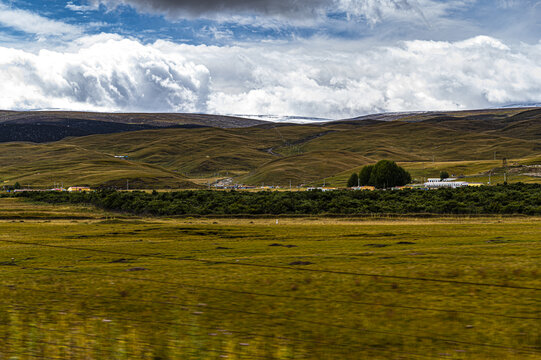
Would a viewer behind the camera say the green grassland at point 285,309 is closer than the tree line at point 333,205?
Yes

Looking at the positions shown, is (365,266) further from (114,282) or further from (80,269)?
(80,269)

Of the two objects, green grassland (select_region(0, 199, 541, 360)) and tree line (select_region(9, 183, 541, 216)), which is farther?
tree line (select_region(9, 183, 541, 216))

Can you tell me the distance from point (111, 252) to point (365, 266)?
21418 mm

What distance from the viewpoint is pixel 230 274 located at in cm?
2373

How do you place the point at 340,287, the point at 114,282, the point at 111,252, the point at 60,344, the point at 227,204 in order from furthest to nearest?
the point at 227,204, the point at 111,252, the point at 114,282, the point at 340,287, the point at 60,344

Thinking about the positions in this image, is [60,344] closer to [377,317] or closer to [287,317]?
[287,317]

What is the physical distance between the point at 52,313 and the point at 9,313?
1.50m

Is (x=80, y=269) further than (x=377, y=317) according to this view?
Yes

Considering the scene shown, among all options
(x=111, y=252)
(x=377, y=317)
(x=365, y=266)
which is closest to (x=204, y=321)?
(x=377, y=317)

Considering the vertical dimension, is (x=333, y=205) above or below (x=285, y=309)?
Result: below

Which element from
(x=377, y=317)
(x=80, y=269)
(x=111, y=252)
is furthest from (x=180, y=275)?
(x=111, y=252)

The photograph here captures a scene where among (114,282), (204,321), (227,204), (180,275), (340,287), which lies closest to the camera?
(204,321)

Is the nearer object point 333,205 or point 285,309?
point 285,309

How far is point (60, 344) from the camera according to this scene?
14.7 meters
